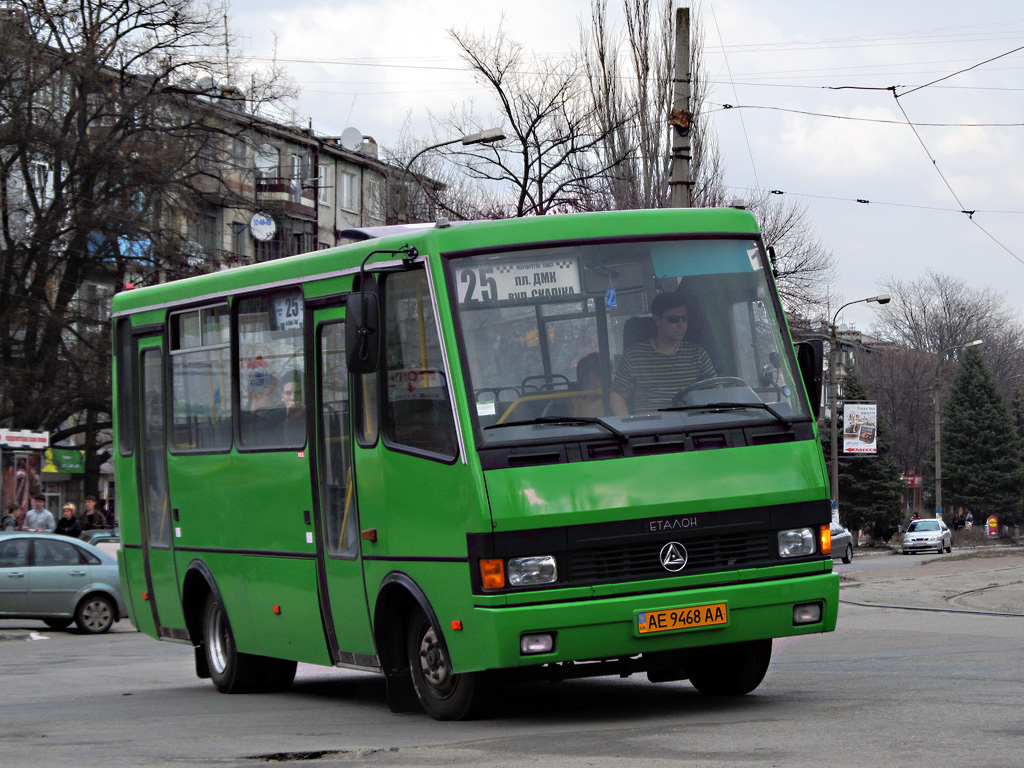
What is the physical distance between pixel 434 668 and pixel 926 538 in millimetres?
56302

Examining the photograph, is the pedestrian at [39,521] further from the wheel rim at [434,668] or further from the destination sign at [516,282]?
the destination sign at [516,282]

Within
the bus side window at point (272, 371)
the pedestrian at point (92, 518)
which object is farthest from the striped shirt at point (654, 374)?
the pedestrian at point (92, 518)

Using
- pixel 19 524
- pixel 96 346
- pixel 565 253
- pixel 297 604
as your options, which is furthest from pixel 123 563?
pixel 96 346

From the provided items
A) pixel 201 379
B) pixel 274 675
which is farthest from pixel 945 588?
pixel 201 379

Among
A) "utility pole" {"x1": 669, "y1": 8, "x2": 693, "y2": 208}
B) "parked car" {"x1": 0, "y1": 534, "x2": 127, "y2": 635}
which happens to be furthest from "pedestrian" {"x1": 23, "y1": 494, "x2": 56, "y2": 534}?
"utility pole" {"x1": 669, "y1": 8, "x2": 693, "y2": 208}

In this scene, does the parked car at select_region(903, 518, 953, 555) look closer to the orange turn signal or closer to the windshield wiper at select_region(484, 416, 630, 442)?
the windshield wiper at select_region(484, 416, 630, 442)

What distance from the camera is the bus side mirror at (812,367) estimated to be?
32.2 ft

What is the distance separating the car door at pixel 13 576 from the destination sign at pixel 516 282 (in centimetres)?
1555

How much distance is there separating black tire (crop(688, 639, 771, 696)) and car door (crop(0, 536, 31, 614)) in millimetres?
14783

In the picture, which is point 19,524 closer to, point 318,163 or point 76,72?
point 76,72

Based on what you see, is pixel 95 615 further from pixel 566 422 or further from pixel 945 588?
pixel 566 422

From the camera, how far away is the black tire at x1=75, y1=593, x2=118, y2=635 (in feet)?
77.8

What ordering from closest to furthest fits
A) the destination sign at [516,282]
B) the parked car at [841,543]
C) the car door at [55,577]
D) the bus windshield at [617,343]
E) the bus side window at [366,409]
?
the bus windshield at [617,343] → the destination sign at [516,282] → the bus side window at [366,409] → the car door at [55,577] → the parked car at [841,543]

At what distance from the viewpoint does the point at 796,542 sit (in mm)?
9328
